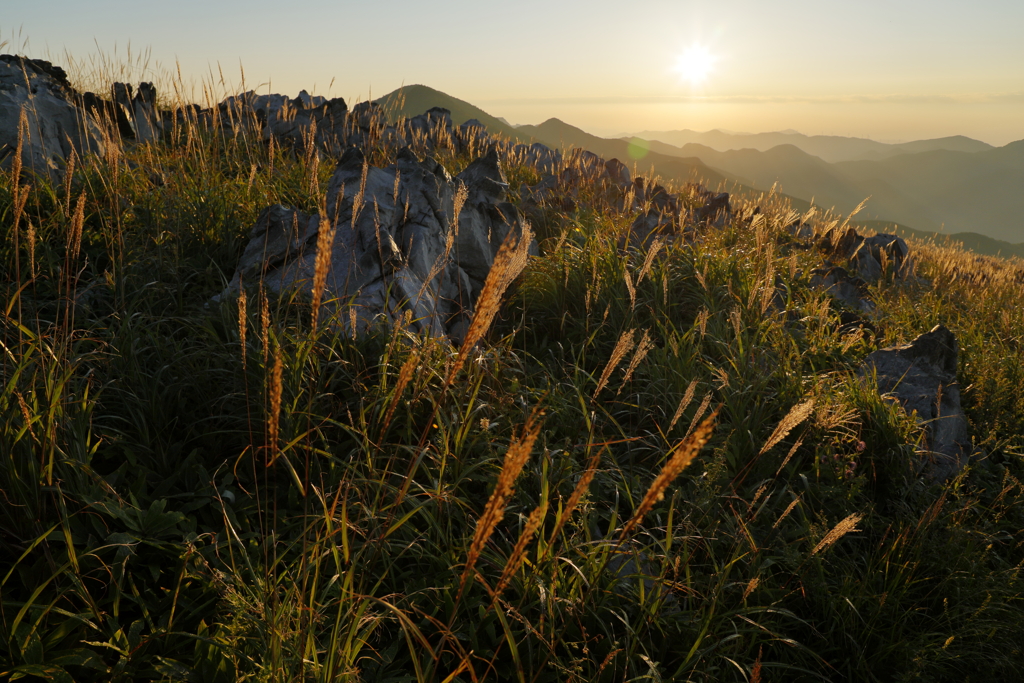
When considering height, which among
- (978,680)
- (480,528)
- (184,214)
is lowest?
(978,680)

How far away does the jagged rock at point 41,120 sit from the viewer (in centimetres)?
538

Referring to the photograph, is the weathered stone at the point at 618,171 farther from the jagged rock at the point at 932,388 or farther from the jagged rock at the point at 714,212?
the jagged rock at the point at 932,388

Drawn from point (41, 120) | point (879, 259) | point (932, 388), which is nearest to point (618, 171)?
point (879, 259)

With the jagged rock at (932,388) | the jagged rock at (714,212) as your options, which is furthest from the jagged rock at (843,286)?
the jagged rock at (932,388)

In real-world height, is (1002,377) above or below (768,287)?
below

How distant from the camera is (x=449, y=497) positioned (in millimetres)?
2090

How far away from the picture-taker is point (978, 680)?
228 cm

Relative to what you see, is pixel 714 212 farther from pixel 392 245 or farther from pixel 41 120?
pixel 41 120

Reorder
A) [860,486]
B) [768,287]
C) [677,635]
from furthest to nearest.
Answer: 1. [768,287]
2. [860,486]
3. [677,635]

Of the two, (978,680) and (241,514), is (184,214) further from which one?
(978,680)

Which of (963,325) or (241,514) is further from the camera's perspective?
(963,325)

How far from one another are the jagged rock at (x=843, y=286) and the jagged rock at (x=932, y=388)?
2744 mm

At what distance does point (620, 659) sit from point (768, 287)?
8.68ft

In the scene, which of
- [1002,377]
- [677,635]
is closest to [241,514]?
[677,635]
